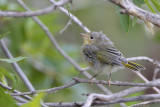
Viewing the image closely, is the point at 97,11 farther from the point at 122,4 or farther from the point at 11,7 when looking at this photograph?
the point at 122,4

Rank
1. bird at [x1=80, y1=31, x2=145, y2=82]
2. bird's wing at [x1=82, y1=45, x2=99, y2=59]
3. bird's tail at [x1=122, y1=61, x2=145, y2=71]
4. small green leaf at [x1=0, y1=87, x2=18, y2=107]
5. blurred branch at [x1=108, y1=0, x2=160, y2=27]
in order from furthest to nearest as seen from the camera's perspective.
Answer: bird's wing at [x1=82, y1=45, x2=99, y2=59], bird at [x1=80, y1=31, x2=145, y2=82], bird's tail at [x1=122, y1=61, x2=145, y2=71], small green leaf at [x1=0, y1=87, x2=18, y2=107], blurred branch at [x1=108, y1=0, x2=160, y2=27]

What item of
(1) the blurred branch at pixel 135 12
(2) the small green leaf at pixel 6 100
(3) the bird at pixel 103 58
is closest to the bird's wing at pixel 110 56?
(3) the bird at pixel 103 58

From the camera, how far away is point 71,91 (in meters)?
4.56

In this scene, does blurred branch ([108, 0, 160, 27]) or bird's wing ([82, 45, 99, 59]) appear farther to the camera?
bird's wing ([82, 45, 99, 59])

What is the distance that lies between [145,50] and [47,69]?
14.3 feet

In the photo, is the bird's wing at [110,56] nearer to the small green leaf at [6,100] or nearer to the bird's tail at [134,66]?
the bird's tail at [134,66]

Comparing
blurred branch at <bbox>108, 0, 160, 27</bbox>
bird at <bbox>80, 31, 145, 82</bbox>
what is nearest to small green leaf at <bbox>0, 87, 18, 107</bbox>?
blurred branch at <bbox>108, 0, 160, 27</bbox>

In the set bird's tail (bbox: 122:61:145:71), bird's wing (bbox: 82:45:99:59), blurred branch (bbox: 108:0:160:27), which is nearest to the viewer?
blurred branch (bbox: 108:0:160:27)

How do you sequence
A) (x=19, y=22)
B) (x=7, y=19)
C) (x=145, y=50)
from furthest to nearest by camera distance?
1. (x=145, y=50)
2. (x=19, y=22)
3. (x=7, y=19)

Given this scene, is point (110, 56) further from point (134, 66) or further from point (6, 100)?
point (6, 100)

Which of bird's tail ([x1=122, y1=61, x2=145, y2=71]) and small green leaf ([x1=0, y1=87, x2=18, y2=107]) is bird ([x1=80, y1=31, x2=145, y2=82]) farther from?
small green leaf ([x1=0, y1=87, x2=18, y2=107])

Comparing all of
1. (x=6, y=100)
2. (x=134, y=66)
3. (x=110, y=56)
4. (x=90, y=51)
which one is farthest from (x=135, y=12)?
(x=90, y=51)

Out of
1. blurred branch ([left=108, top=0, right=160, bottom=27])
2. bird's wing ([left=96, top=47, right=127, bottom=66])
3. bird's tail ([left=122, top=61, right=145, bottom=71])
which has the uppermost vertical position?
bird's wing ([left=96, top=47, right=127, bottom=66])

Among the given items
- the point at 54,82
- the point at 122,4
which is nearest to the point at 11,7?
the point at 54,82
